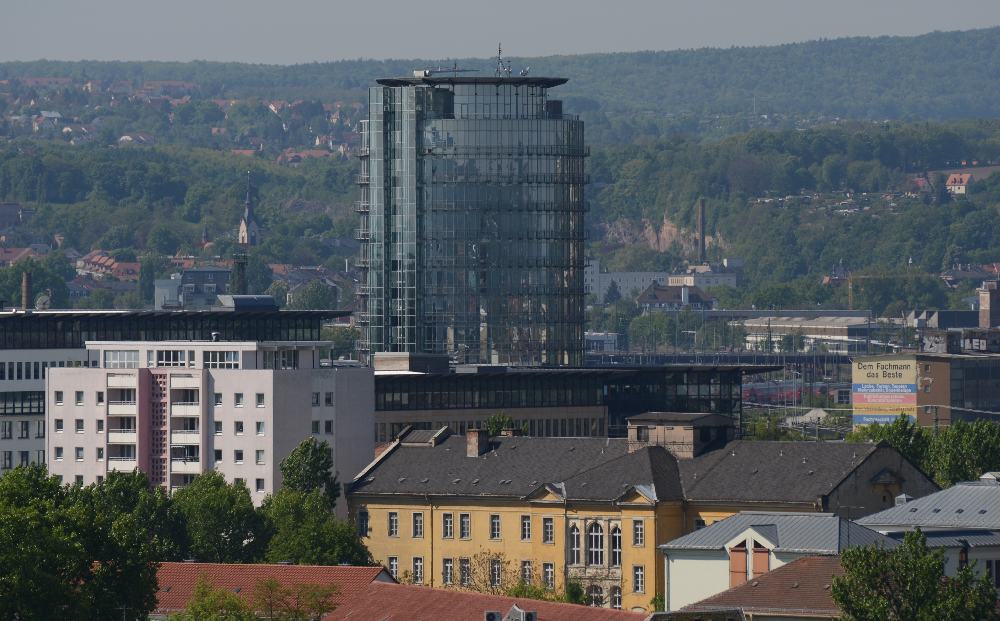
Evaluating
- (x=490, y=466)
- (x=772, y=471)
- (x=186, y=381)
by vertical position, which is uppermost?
(x=186, y=381)

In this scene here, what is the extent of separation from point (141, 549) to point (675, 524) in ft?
110

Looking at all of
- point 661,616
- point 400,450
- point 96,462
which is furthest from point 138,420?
point 661,616

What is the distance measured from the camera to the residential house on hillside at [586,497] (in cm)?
15512

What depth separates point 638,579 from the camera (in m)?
154

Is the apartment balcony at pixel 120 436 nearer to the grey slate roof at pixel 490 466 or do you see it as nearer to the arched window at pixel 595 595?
the grey slate roof at pixel 490 466

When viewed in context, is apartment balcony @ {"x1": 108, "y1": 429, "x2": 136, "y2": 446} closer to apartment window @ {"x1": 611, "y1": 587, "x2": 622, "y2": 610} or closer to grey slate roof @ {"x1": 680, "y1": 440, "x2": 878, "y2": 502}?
grey slate roof @ {"x1": 680, "y1": 440, "x2": 878, "y2": 502}

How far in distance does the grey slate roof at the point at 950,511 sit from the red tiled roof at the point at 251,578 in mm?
21826

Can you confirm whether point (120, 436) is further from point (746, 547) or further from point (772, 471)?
point (746, 547)

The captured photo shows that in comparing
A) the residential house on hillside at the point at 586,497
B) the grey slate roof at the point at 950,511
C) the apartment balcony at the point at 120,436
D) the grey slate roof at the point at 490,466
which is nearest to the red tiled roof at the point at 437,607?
the grey slate roof at the point at 950,511

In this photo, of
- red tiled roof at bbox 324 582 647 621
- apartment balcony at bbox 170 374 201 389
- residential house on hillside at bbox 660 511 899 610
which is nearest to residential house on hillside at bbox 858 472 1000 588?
residential house on hillside at bbox 660 511 899 610

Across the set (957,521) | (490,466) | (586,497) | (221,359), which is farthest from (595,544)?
(221,359)

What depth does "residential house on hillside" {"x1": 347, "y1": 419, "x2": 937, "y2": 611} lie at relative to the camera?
155m

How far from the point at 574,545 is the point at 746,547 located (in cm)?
2573

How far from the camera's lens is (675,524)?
156 meters
